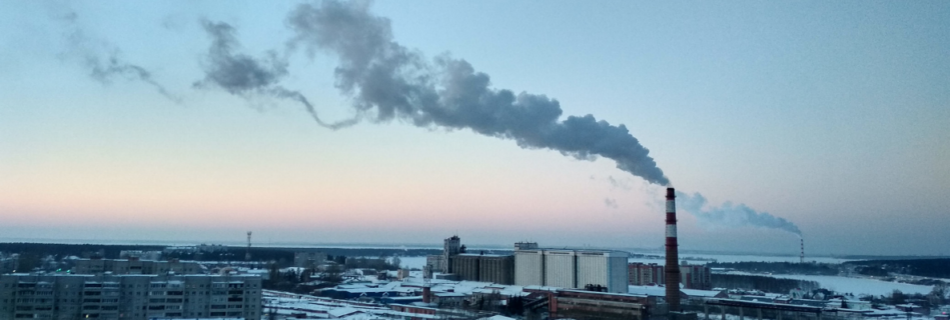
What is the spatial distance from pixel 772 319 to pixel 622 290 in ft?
28.3

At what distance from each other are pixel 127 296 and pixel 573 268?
Result: 19.8 metres

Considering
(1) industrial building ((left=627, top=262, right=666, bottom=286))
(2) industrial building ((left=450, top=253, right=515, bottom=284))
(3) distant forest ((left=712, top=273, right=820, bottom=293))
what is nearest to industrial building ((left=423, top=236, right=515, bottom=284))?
(2) industrial building ((left=450, top=253, right=515, bottom=284))

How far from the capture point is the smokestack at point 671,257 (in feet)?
73.5

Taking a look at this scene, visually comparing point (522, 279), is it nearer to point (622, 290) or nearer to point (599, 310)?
point (622, 290)

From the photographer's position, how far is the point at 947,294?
3200 cm

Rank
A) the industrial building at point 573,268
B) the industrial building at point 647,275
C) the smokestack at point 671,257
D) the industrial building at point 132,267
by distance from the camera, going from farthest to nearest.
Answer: the industrial building at point 647,275, the industrial building at point 573,268, the industrial building at point 132,267, the smokestack at point 671,257

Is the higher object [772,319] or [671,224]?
[671,224]

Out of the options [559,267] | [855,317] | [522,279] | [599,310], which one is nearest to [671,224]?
[599,310]

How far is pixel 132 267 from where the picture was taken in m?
25.1

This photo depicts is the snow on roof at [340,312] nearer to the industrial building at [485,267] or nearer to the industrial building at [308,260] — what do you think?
the industrial building at [485,267]

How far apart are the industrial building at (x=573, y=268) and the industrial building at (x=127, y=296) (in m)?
14.8

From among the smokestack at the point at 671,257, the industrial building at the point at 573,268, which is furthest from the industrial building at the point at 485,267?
the smokestack at the point at 671,257

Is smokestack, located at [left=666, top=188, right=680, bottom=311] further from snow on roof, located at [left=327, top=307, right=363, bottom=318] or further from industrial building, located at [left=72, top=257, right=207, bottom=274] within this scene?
industrial building, located at [left=72, top=257, right=207, bottom=274]

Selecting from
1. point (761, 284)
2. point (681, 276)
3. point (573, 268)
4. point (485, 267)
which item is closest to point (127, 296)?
point (573, 268)
